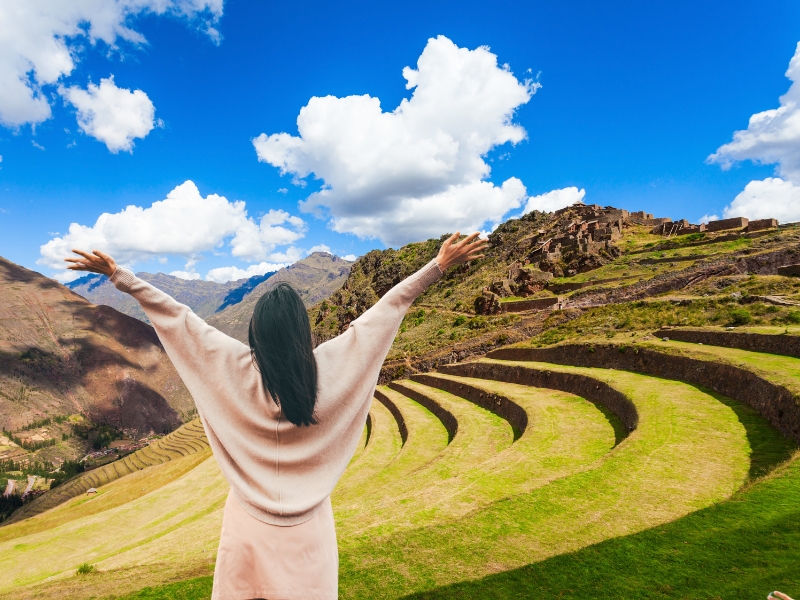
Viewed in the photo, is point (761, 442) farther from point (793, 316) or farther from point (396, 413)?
point (396, 413)

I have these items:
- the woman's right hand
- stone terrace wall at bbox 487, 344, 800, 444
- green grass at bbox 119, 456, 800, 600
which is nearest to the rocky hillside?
stone terrace wall at bbox 487, 344, 800, 444

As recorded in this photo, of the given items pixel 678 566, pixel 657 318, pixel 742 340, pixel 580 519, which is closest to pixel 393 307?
pixel 678 566

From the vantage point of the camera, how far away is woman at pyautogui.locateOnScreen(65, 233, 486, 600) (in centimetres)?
196

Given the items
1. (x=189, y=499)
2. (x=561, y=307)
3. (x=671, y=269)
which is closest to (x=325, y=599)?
(x=189, y=499)

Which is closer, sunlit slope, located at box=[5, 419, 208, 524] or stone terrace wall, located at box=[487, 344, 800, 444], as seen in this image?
stone terrace wall, located at box=[487, 344, 800, 444]

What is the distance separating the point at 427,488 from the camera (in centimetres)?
816

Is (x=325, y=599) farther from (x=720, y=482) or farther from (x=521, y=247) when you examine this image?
(x=521, y=247)

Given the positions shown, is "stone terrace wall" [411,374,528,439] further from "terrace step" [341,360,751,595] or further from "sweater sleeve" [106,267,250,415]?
"sweater sleeve" [106,267,250,415]

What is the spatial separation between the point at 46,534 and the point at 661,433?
2252 centimetres

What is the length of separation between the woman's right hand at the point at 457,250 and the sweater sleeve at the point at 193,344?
1.12m

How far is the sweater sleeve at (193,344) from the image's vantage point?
2064 millimetres

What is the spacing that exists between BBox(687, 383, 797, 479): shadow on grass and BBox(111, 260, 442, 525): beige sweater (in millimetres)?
7484

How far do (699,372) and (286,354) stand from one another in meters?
13.7

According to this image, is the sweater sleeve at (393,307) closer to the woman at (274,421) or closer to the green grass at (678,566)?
the woman at (274,421)
